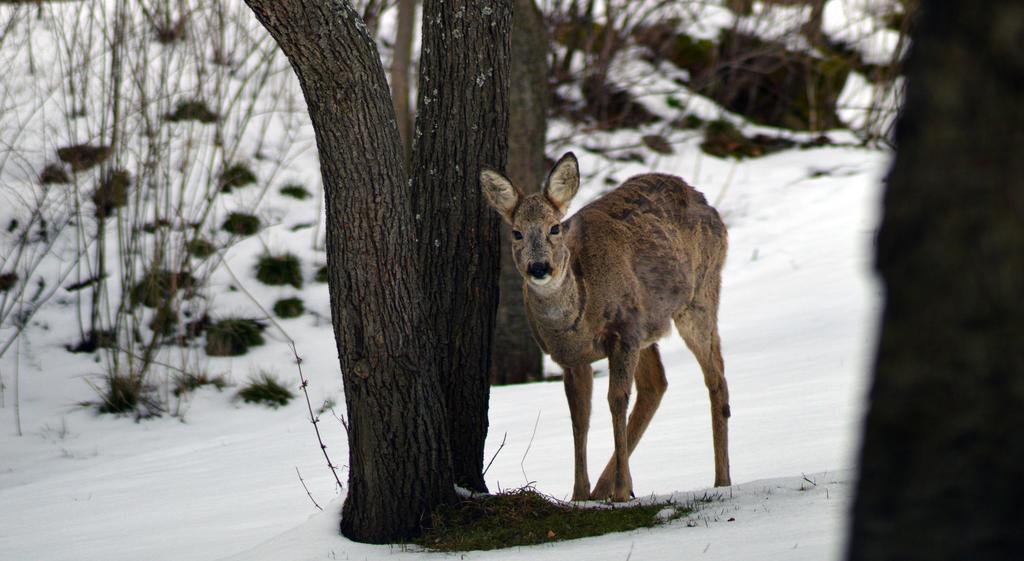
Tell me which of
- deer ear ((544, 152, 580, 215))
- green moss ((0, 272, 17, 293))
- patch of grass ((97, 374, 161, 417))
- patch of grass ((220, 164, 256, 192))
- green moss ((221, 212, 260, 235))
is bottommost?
patch of grass ((97, 374, 161, 417))

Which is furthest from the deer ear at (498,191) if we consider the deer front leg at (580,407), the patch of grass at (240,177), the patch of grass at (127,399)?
the patch of grass at (240,177)

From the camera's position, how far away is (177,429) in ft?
31.5

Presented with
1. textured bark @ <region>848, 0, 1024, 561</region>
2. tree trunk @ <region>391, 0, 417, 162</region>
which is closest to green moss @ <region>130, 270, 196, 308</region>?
tree trunk @ <region>391, 0, 417, 162</region>

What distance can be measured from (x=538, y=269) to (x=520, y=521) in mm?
1340

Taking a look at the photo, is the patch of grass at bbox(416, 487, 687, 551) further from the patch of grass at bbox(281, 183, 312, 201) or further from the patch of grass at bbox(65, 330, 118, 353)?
the patch of grass at bbox(281, 183, 312, 201)

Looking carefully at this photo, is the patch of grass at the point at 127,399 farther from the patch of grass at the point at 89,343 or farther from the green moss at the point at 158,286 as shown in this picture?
the patch of grass at the point at 89,343

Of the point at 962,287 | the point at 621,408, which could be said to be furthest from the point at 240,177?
the point at 962,287

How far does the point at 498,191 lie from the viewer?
5.72 meters

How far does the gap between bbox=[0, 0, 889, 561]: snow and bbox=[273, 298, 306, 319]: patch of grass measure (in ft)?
0.38

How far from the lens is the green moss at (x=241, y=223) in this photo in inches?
489

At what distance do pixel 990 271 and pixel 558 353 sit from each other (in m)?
4.67

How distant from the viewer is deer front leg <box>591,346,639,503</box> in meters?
6.01

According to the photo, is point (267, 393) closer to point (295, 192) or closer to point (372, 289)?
point (295, 192)

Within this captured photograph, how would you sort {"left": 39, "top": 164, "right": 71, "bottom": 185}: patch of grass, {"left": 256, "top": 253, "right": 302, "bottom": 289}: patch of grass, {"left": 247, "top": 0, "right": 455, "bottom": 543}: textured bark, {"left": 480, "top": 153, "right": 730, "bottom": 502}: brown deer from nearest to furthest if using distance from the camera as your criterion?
{"left": 247, "top": 0, "right": 455, "bottom": 543}: textured bark < {"left": 480, "top": 153, "right": 730, "bottom": 502}: brown deer < {"left": 39, "top": 164, "right": 71, "bottom": 185}: patch of grass < {"left": 256, "top": 253, "right": 302, "bottom": 289}: patch of grass
